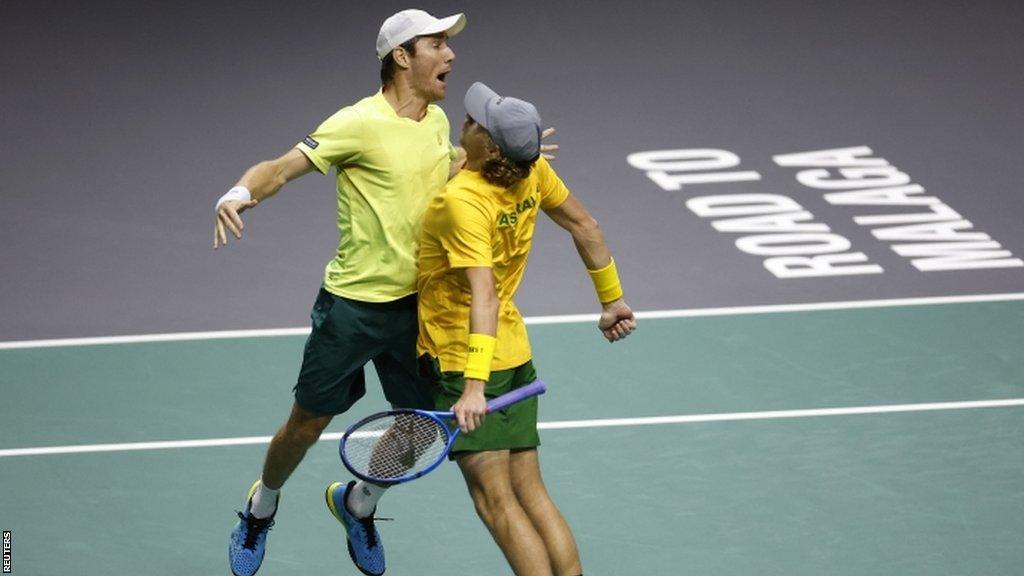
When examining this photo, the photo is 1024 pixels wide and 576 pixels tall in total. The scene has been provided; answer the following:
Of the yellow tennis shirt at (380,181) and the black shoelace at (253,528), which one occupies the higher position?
the yellow tennis shirt at (380,181)

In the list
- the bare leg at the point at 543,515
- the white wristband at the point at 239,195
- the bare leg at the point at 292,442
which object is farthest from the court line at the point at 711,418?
the white wristband at the point at 239,195

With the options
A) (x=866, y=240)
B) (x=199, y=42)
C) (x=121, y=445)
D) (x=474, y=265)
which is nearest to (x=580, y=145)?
(x=866, y=240)

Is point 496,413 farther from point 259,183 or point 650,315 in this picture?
point 650,315

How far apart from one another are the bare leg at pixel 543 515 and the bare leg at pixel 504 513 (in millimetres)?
41

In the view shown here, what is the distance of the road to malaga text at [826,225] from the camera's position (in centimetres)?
1116

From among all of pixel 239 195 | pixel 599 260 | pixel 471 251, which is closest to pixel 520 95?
pixel 599 260

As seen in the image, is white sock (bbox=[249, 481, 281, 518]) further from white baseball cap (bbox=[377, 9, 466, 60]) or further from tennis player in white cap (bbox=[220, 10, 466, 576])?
white baseball cap (bbox=[377, 9, 466, 60])

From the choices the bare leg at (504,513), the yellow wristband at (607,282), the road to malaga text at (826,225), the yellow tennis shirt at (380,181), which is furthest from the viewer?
the road to malaga text at (826,225)

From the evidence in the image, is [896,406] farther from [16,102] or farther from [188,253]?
[16,102]

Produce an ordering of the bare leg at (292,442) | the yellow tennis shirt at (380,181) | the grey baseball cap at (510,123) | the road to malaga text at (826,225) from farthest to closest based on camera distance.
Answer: the road to malaga text at (826,225) < the bare leg at (292,442) < the yellow tennis shirt at (380,181) < the grey baseball cap at (510,123)

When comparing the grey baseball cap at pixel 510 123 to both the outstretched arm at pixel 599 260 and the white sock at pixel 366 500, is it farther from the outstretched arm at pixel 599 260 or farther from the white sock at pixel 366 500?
the white sock at pixel 366 500

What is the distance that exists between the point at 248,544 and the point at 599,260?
71.1 inches

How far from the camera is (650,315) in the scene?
10.5 metres

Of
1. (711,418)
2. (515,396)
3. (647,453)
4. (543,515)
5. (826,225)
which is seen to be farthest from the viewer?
(826,225)
